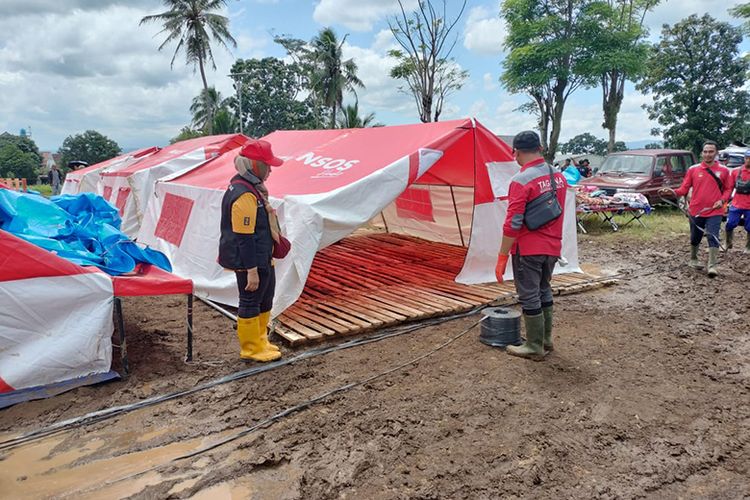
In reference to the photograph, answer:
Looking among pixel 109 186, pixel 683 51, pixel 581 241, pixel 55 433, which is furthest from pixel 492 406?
pixel 683 51

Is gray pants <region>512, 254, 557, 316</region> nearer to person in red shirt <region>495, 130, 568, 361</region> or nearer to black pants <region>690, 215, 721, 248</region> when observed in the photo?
person in red shirt <region>495, 130, 568, 361</region>

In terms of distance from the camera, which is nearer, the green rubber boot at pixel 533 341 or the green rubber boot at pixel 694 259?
the green rubber boot at pixel 533 341

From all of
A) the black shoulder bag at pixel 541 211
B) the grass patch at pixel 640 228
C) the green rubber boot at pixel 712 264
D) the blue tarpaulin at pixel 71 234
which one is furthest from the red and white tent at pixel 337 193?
the grass patch at pixel 640 228

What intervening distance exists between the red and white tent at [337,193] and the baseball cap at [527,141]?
5.18 feet

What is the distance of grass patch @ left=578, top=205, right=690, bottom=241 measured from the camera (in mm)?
10273

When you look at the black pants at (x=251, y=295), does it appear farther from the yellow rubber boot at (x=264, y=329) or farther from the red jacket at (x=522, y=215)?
the red jacket at (x=522, y=215)

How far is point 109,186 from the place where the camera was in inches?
453

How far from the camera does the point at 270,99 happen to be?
138 feet

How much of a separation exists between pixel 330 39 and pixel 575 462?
33.5 meters

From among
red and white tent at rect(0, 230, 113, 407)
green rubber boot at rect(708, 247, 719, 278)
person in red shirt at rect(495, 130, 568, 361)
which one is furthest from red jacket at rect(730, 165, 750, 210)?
red and white tent at rect(0, 230, 113, 407)

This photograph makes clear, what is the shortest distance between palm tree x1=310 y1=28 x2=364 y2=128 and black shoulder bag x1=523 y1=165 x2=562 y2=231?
104ft

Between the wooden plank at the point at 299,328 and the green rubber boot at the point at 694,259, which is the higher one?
the green rubber boot at the point at 694,259

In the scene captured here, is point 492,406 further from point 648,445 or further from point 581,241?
point 581,241

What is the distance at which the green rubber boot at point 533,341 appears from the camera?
3.92m
